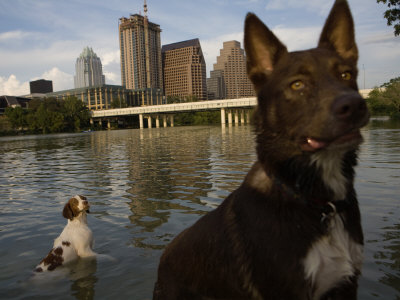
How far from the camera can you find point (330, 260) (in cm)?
266

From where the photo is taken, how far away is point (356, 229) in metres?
2.89

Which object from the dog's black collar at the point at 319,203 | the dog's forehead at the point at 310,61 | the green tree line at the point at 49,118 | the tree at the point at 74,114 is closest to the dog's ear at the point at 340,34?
the dog's forehead at the point at 310,61

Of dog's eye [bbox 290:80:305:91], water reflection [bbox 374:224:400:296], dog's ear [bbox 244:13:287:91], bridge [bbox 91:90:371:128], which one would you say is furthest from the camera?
bridge [bbox 91:90:371:128]

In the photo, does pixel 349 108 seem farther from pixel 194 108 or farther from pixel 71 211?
pixel 194 108

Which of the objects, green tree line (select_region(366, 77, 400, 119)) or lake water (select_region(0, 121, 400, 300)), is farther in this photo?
green tree line (select_region(366, 77, 400, 119))

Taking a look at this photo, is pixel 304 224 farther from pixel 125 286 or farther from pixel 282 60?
pixel 125 286

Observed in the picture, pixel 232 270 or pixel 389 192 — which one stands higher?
pixel 232 270

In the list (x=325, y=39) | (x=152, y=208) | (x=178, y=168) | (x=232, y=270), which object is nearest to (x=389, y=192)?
(x=152, y=208)

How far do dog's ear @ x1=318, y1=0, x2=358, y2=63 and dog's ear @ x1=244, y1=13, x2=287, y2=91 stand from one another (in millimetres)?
488

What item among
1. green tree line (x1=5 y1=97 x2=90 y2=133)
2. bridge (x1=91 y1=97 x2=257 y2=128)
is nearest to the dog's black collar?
bridge (x1=91 y1=97 x2=257 y2=128)

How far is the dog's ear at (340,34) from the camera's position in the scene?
10.9 feet

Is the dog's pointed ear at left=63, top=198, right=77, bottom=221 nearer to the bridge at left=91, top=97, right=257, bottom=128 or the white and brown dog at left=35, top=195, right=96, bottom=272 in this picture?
the white and brown dog at left=35, top=195, right=96, bottom=272

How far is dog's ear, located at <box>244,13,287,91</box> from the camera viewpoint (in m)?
3.24

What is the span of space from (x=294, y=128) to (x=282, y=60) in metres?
0.71
